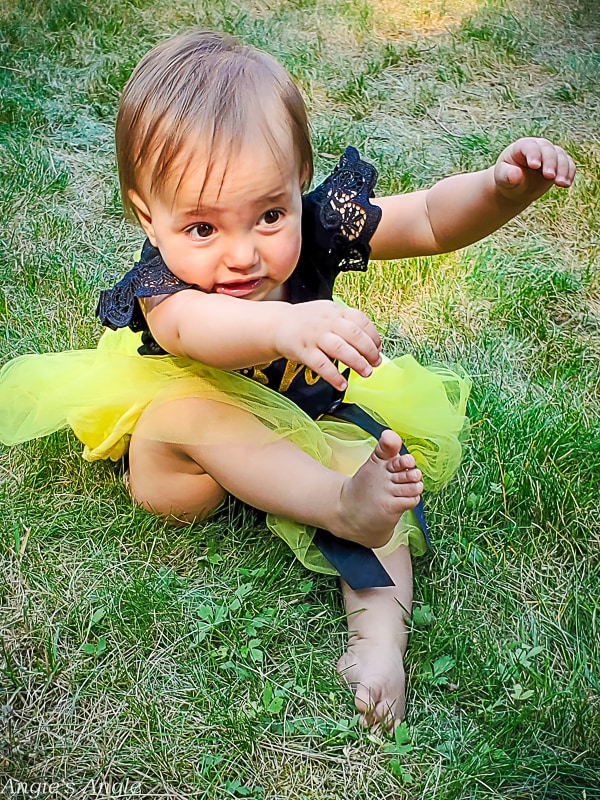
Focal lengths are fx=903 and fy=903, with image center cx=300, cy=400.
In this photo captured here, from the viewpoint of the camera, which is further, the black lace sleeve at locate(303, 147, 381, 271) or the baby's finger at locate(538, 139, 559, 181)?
the black lace sleeve at locate(303, 147, 381, 271)

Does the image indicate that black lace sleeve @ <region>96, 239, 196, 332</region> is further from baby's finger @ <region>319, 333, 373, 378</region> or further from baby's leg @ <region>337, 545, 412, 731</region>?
baby's leg @ <region>337, 545, 412, 731</region>

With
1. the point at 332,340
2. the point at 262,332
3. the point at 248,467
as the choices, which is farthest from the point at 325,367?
the point at 248,467

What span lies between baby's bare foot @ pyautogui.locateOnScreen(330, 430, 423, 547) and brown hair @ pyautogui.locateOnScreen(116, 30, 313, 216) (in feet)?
1.43

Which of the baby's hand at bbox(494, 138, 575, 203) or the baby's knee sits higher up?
the baby's hand at bbox(494, 138, 575, 203)

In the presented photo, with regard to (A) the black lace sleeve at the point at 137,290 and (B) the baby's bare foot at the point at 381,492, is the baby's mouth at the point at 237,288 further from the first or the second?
(B) the baby's bare foot at the point at 381,492

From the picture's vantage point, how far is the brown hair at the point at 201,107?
1224 millimetres

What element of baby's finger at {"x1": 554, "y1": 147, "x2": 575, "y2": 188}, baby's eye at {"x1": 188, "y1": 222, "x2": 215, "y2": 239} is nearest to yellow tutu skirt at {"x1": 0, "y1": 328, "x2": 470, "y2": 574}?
baby's eye at {"x1": 188, "y1": 222, "x2": 215, "y2": 239}

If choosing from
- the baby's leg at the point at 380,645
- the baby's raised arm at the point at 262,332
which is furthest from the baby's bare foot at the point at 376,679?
the baby's raised arm at the point at 262,332

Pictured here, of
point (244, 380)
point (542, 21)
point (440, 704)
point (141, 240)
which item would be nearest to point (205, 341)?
point (244, 380)

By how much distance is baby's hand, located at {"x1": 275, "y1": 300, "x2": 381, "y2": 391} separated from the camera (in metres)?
0.97

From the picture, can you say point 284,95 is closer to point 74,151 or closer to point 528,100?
point 74,151

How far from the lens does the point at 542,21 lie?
3258mm

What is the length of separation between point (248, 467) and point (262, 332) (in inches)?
12.6

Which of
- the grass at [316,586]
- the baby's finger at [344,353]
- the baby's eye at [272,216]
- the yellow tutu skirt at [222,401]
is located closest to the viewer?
the baby's finger at [344,353]
